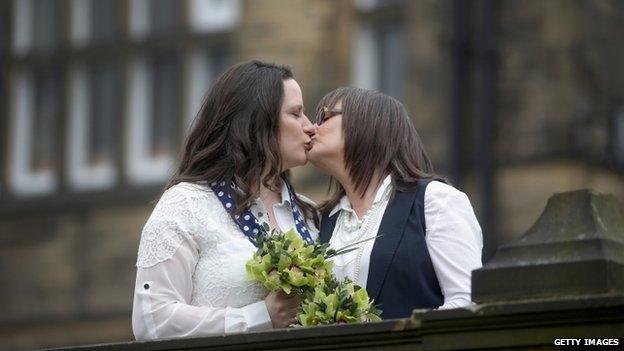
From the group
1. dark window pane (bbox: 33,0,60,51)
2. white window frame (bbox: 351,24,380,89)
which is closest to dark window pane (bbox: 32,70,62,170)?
dark window pane (bbox: 33,0,60,51)

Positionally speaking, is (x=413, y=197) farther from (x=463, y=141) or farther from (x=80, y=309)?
(x=80, y=309)

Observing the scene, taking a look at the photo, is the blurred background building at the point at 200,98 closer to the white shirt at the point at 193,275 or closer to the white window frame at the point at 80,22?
the white window frame at the point at 80,22

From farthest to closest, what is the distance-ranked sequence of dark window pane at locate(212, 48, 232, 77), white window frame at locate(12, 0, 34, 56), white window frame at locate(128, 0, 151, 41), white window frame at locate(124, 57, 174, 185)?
white window frame at locate(12, 0, 34, 56) < white window frame at locate(128, 0, 151, 41) < white window frame at locate(124, 57, 174, 185) < dark window pane at locate(212, 48, 232, 77)

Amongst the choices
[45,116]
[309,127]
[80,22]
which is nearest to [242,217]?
[309,127]

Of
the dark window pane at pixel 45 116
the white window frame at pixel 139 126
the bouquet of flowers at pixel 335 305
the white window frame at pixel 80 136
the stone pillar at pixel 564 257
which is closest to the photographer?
the stone pillar at pixel 564 257

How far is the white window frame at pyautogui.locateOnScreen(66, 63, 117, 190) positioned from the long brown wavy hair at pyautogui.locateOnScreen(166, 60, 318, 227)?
11.3 metres

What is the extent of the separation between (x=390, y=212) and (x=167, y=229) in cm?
64

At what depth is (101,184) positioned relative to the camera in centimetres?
1706

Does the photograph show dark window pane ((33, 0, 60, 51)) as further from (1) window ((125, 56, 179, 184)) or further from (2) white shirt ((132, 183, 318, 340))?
(2) white shirt ((132, 183, 318, 340))

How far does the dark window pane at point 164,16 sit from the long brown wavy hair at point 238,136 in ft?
35.5

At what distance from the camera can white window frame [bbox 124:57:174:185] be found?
16.9 m

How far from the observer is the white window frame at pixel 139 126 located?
55.3 feet

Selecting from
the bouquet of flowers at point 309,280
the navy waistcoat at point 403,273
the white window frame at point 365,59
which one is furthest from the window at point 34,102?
the bouquet of flowers at point 309,280

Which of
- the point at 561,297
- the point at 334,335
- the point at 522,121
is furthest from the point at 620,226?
the point at 522,121
